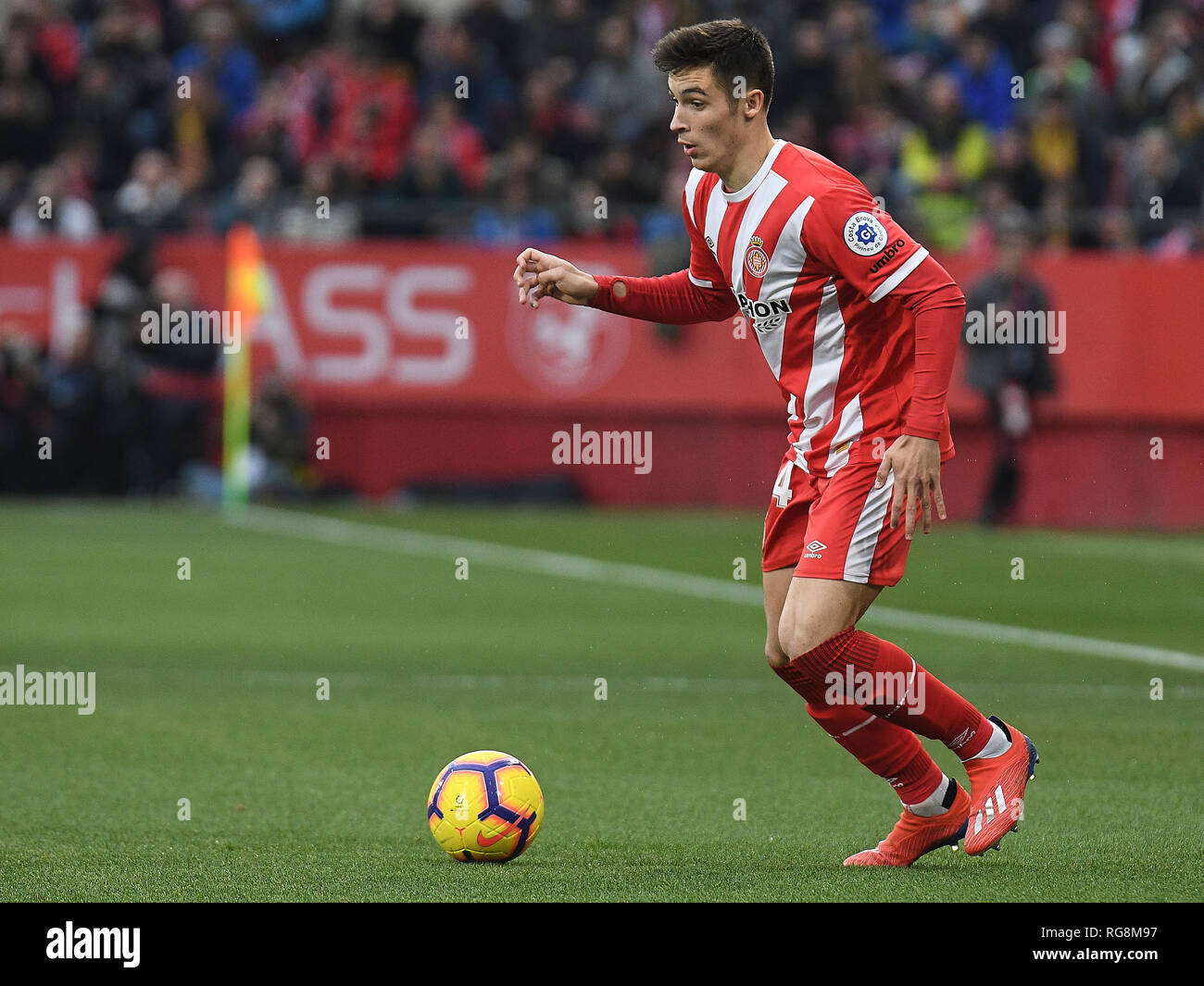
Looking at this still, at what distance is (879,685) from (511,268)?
12.9 metres

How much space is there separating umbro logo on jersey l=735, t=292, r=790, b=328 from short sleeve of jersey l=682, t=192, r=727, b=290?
0.21 m

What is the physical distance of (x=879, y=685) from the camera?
5.74 metres

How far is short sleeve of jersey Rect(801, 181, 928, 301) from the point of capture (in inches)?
218

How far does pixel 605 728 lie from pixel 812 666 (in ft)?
9.80

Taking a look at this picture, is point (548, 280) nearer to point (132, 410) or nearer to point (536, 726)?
point (536, 726)

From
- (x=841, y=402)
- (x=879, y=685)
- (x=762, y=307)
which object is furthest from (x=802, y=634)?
(x=762, y=307)

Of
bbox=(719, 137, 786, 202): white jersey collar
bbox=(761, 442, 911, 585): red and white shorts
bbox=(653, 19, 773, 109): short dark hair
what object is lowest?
bbox=(761, 442, 911, 585): red and white shorts

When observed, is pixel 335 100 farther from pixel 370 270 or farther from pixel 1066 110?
pixel 1066 110

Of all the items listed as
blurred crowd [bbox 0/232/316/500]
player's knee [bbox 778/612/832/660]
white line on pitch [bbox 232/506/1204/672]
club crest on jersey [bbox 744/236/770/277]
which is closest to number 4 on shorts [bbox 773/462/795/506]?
player's knee [bbox 778/612/832/660]

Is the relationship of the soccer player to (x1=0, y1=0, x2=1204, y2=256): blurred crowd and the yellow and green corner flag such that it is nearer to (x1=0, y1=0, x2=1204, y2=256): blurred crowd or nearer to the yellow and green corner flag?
the yellow and green corner flag

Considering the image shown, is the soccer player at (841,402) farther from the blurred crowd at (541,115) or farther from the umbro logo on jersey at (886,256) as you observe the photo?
the blurred crowd at (541,115)

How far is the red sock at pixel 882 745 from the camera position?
19.1ft

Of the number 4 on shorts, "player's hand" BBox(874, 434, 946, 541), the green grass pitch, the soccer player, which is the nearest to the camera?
"player's hand" BBox(874, 434, 946, 541)

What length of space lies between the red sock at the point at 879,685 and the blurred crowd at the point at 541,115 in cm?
1307
